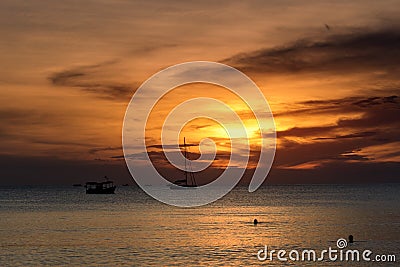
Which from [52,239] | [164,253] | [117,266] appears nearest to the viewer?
[117,266]

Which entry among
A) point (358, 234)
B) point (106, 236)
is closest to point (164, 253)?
point (106, 236)

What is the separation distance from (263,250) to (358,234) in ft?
65.6

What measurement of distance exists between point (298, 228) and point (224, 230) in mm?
11213

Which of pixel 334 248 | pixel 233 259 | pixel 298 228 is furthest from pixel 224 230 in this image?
pixel 233 259

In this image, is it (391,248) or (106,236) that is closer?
(391,248)

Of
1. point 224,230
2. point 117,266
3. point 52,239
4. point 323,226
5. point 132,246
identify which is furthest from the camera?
point 323,226

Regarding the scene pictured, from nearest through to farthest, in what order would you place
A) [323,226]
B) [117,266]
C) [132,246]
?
[117,266], [132,246], [323,226]

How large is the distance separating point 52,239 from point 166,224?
2739cm

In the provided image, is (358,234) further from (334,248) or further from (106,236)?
(106,236)

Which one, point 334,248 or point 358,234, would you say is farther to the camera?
point 358,234

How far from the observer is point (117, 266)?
54875 mm

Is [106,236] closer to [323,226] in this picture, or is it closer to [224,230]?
[224,230]

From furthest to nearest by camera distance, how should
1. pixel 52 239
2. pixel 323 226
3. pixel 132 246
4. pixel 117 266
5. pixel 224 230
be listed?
pixel 323 226 → pixel 224 230 → pixel 52 239 → pixel 132 246 → pixel 117 266

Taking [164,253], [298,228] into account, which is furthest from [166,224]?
[164,253]
